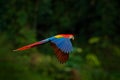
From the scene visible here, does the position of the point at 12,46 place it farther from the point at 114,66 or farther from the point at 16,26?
the point at 114,66

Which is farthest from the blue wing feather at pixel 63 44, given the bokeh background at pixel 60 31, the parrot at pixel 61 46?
the bokeh background at pixel 60 31

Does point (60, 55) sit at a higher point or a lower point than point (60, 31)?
lower

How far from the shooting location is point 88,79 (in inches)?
256

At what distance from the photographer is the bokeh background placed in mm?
6078

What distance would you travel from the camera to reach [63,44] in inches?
57.0

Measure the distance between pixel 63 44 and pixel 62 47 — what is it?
0.07 ft

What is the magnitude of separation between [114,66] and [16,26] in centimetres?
209

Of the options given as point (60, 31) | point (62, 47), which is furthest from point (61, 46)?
point (60, 31)

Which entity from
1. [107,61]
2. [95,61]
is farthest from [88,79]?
[107,61]

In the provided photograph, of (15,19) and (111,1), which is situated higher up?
(111,1)

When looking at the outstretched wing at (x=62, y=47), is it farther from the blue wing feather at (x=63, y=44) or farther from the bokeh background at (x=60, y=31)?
the bokeh background at (x=60, y=31)

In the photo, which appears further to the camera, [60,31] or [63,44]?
[60,31]

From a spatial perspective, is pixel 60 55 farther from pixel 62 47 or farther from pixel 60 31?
pixel 60 31

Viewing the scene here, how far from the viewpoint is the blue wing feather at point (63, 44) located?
4.67ft
